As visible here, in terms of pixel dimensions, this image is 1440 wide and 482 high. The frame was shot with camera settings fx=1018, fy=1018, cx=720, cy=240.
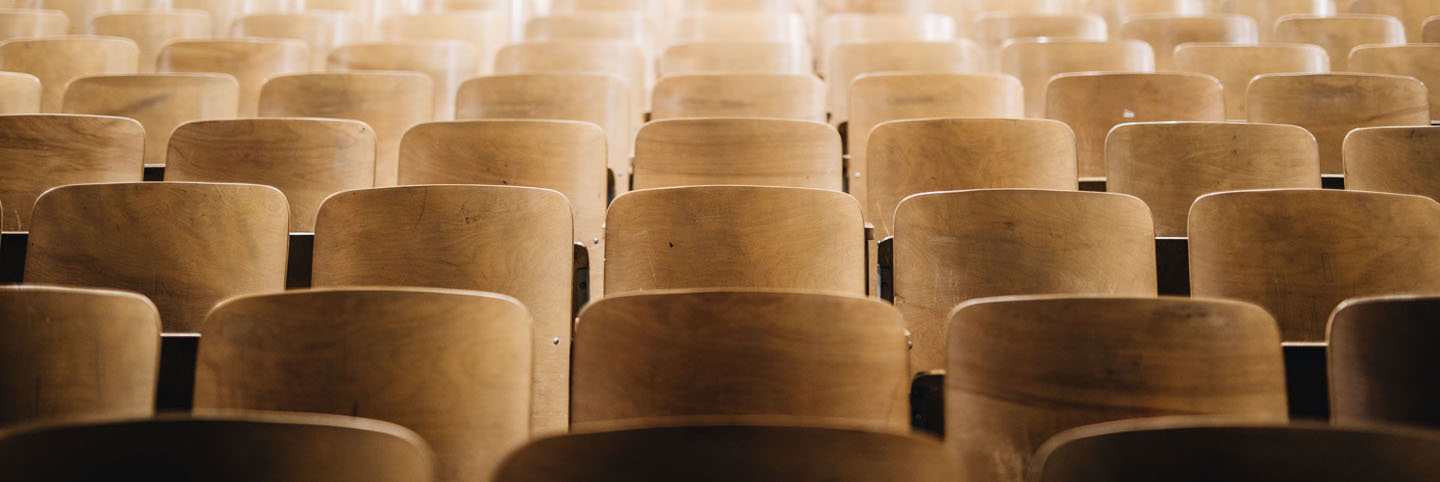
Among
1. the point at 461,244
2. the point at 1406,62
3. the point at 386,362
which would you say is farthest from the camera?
the point at 1406,62

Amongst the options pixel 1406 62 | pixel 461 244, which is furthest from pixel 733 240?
pixel 1406 62

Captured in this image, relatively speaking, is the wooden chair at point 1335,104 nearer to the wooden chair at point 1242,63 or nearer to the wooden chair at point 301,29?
the wooden chair at point 1242,63

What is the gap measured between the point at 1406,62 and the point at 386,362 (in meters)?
0.86

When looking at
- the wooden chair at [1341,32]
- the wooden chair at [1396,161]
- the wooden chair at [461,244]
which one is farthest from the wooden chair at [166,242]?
the wooden chair at [1341,32]

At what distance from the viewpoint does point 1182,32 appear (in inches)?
40.1

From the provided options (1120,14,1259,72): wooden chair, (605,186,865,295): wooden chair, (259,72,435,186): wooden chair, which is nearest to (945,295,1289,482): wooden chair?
(605,186,865,295): wooden chair

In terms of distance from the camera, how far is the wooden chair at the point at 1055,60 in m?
0.88

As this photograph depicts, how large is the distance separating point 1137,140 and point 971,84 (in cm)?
16

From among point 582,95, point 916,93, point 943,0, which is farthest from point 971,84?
point 943,0

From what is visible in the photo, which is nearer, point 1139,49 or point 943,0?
point 1139,49

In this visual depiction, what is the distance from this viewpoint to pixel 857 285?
1.64 ft

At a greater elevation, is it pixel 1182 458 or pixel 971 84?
pixel 971 84

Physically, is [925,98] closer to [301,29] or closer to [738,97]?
[738,97]

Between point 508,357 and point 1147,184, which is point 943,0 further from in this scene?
point 508,357
